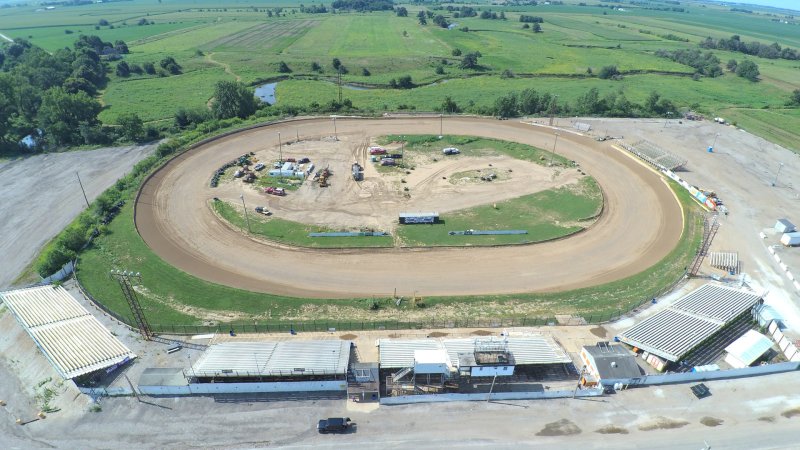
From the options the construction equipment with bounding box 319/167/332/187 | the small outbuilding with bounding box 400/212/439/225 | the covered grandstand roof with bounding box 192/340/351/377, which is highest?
the construction equipment with bounding box 319/167/332/187

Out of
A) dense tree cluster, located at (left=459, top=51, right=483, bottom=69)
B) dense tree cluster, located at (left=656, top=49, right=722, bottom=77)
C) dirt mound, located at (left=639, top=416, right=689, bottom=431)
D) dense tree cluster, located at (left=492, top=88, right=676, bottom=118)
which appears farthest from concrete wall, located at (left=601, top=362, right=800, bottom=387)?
dense tree cluster, located at (left=656, top=49, right=722, bottom=77)

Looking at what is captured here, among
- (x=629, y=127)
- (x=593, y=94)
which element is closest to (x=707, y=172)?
(x=629, y=127)

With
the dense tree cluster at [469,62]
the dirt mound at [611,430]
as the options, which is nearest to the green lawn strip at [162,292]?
the dirt mound at [611,430]

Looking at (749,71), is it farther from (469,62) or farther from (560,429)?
(560,429)

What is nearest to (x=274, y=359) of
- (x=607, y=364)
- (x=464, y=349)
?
(x=464, y=349)

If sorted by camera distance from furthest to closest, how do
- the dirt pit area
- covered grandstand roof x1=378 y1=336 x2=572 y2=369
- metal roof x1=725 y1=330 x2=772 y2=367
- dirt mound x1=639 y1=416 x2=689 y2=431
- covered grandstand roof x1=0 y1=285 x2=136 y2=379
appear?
the dirt pit area → metal roof x1=725 y1=330 x2=772 y2=367 → covered grandstand roof x1=0 y1=285 x2=136 y2=379 → covered grandstand roof x1=378 y1=336 x2=572 y2=369 → dirt mound x1=639 y1=416 x2=689 y2=431

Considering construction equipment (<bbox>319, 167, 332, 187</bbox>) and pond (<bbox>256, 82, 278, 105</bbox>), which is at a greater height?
pond (<bbox>256, 82, 278, 105</bbox>)

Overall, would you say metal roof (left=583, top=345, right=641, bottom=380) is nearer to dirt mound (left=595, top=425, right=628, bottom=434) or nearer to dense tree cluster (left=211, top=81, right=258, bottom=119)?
dirt mound (left=595, top=425, right=628, bottom=434)
